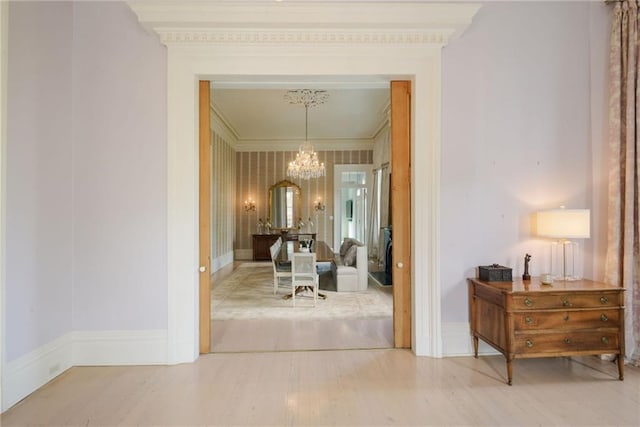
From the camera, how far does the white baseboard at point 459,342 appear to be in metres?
2.85

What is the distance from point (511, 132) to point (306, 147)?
485 centimetres

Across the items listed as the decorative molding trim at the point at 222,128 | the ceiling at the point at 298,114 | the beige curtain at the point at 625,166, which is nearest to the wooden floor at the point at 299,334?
the beige curtain at the point at 625,166

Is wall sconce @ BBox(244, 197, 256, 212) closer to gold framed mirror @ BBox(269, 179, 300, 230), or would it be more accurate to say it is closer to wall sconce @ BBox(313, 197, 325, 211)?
gold framed mirror @ BBox(269, 179, 300, 230)

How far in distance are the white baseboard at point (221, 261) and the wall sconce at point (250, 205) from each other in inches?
55.0

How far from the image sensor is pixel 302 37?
2.78 metres

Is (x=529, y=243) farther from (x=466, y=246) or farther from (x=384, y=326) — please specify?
(x=384, y=326)

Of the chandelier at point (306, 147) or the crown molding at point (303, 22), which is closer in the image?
the crown molding at point (303, 22)

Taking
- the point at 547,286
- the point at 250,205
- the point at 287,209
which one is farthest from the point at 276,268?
the point at 250,205

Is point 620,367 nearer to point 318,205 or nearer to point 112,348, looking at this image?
point 112,348

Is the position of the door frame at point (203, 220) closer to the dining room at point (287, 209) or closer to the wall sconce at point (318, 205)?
the dining room at point (287, 209)

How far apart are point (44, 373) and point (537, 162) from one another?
4494 millimetres

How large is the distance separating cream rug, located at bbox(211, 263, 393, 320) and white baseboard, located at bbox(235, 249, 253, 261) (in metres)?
3.11

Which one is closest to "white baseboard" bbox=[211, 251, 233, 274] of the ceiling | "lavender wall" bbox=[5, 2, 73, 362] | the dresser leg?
the ceiling

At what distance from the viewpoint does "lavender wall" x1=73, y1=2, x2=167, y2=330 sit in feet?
9.07
